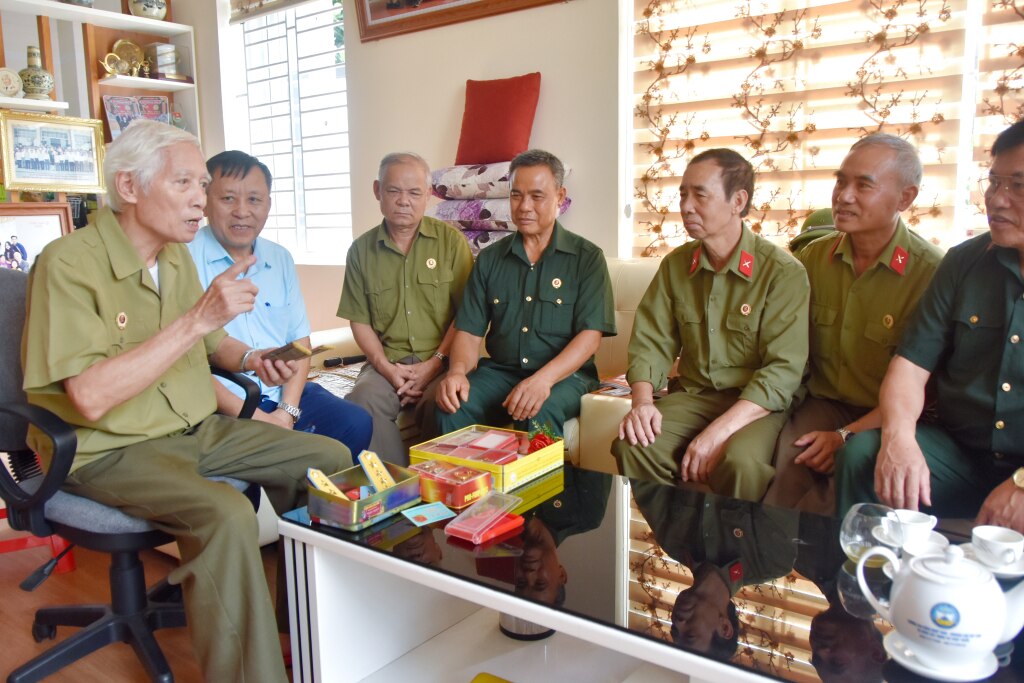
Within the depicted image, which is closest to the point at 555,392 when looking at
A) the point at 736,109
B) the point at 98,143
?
the point at 736,109

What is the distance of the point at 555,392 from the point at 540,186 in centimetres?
70

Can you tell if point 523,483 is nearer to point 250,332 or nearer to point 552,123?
point 250,332

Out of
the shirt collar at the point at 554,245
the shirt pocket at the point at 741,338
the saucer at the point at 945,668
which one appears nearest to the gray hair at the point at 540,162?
the shirt collar at the point at 554,245

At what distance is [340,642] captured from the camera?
1590 mm

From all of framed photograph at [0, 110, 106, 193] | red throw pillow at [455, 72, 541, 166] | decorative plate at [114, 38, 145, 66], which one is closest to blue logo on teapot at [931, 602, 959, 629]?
red throw pillow at [455, 72, 541, 166]

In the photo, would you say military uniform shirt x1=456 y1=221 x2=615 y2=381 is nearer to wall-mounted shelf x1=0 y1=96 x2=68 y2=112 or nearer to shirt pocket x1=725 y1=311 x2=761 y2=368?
shirt pocket x1=725 y1=311 x2=761 y2=368

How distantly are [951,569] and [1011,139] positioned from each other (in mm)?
1093

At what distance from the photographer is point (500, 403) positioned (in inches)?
107

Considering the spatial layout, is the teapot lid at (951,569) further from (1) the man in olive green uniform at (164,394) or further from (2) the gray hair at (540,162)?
(2) the gray hair at (540,162)

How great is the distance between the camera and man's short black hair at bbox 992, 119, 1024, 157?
1.64 meters

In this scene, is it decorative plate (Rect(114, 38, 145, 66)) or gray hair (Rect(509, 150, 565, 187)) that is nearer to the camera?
gray hair (Rect(509, 150, 565, 187))

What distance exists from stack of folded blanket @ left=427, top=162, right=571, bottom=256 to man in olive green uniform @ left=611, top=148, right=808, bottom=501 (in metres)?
1.23

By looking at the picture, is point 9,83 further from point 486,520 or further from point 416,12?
point 486,520

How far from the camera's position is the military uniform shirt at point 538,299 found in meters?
2.70
